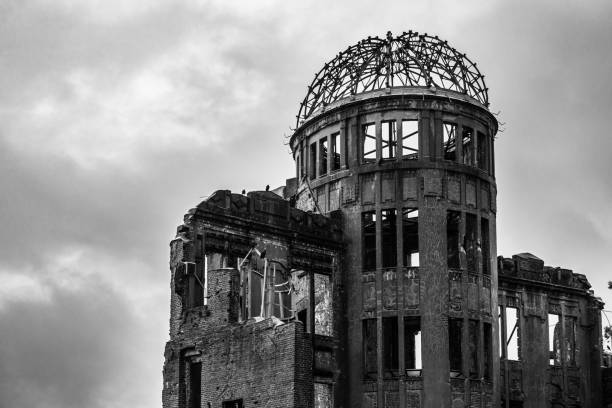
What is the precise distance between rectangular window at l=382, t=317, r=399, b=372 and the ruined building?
0.07 m

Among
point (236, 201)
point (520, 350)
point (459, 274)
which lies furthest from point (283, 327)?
point (520, 350)

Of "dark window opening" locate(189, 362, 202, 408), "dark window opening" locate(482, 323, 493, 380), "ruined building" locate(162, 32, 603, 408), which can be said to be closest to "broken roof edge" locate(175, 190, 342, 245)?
"ruined building" locate(162, 32, 603, 408)

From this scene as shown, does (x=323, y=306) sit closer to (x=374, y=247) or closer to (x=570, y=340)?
(x=374, y=247)

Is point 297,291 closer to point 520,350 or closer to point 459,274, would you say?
point 459,274

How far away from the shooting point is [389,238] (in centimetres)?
3894

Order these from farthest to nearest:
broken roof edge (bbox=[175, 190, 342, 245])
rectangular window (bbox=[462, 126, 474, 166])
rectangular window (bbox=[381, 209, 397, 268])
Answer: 1. rectangular window (bbox=[381, 209, 397, 268])
2. rectangular window (bbox=[462, 126, 474, 166])
3. broken roof edge (bbox=[175, 190, 342, 245])

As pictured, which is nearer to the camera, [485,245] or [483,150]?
[485,245]

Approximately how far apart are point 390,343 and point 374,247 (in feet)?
11.0

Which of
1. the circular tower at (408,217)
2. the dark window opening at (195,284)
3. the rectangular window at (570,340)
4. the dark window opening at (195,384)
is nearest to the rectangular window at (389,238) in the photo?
the circular tower at (408,217)

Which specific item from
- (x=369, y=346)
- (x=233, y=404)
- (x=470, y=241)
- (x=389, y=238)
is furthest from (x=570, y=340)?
(x=233, y=404)

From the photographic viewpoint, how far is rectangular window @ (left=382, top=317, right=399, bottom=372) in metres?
37.3

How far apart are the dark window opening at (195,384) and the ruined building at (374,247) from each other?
0.04 m

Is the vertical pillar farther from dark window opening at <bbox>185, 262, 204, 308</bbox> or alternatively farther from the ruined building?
dark window opening at <bbox>185, 262, 204, 308</bbox>

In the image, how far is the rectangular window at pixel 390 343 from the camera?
37.3m
